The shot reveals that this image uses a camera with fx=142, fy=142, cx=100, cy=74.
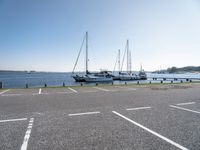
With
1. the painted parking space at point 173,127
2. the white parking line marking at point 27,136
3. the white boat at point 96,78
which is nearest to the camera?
the white parking line marking at point 27,136

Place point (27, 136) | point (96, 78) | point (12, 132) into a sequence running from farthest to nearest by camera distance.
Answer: point (96, 78)
point (12, 132)
point (27, 136)

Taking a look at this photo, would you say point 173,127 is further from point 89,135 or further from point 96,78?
point 96,78

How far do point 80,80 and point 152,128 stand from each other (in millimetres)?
50052

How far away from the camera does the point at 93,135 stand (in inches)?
153

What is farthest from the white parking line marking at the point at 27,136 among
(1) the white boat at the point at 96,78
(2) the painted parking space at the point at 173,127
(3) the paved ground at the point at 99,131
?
(1) the white boat at the point at 96,78

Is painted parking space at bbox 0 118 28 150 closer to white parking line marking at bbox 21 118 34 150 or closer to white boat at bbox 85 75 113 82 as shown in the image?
white parking line marking at bbox 21 118 34 150

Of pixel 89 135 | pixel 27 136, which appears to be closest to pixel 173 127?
pixel 89 135

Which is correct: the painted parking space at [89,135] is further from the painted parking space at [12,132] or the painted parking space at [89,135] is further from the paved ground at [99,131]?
the painted parking space at [12,132]

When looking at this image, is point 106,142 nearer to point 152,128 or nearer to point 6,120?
point 152,128

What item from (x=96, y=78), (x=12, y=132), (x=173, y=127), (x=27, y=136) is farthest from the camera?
(x=96, y=78)

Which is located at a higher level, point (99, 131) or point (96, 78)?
point (99, 131)

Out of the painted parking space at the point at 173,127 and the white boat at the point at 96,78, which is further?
the white boat at the point at 96,78

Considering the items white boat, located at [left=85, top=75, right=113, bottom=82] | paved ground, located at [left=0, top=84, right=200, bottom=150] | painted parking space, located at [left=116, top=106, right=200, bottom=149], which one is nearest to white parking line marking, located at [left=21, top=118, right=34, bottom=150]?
paved ground, located at [left=0, top=84, right=200, bottom=150]

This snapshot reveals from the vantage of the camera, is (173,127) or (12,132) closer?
(12,132)
